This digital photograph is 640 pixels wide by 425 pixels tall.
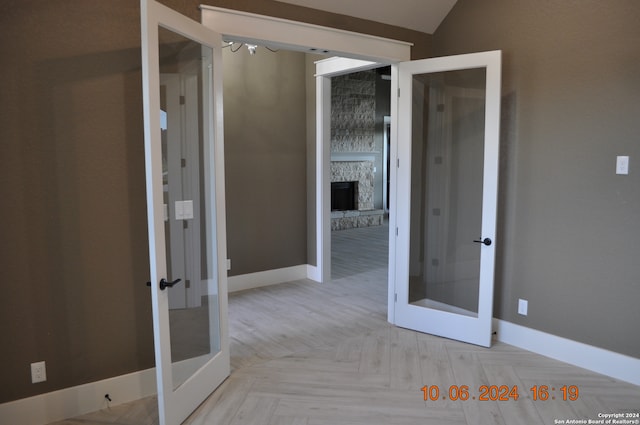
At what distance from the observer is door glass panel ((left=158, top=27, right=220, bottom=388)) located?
2.74 meters

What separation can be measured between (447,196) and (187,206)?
89.4 inches

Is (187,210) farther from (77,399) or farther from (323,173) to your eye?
(323,173)

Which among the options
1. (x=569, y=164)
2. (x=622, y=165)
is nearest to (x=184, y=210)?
(x=569, y=164)

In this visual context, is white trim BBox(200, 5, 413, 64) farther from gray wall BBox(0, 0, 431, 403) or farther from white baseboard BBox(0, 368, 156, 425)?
white baseboard BBox(0, 368, 156, 425)

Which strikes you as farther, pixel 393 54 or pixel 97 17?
pixel 393 54

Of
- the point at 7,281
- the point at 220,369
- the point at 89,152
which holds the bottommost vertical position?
the point at 220,369

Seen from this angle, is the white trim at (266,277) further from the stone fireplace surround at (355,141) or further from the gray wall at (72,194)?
the stone fireplace surround at (355,141)

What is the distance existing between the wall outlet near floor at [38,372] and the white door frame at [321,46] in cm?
228

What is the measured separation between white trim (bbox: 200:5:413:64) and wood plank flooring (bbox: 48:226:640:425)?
91.9 inches

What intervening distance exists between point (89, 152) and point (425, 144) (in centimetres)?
269

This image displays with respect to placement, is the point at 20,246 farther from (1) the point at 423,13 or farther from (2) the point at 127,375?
(1) the point at 423,13

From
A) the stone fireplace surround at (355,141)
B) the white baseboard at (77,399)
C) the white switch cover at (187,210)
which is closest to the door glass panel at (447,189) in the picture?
the white switch cover at (187,210)

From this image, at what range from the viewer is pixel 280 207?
228 inches

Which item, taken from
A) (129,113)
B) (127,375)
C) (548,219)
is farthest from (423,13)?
(127,375)
